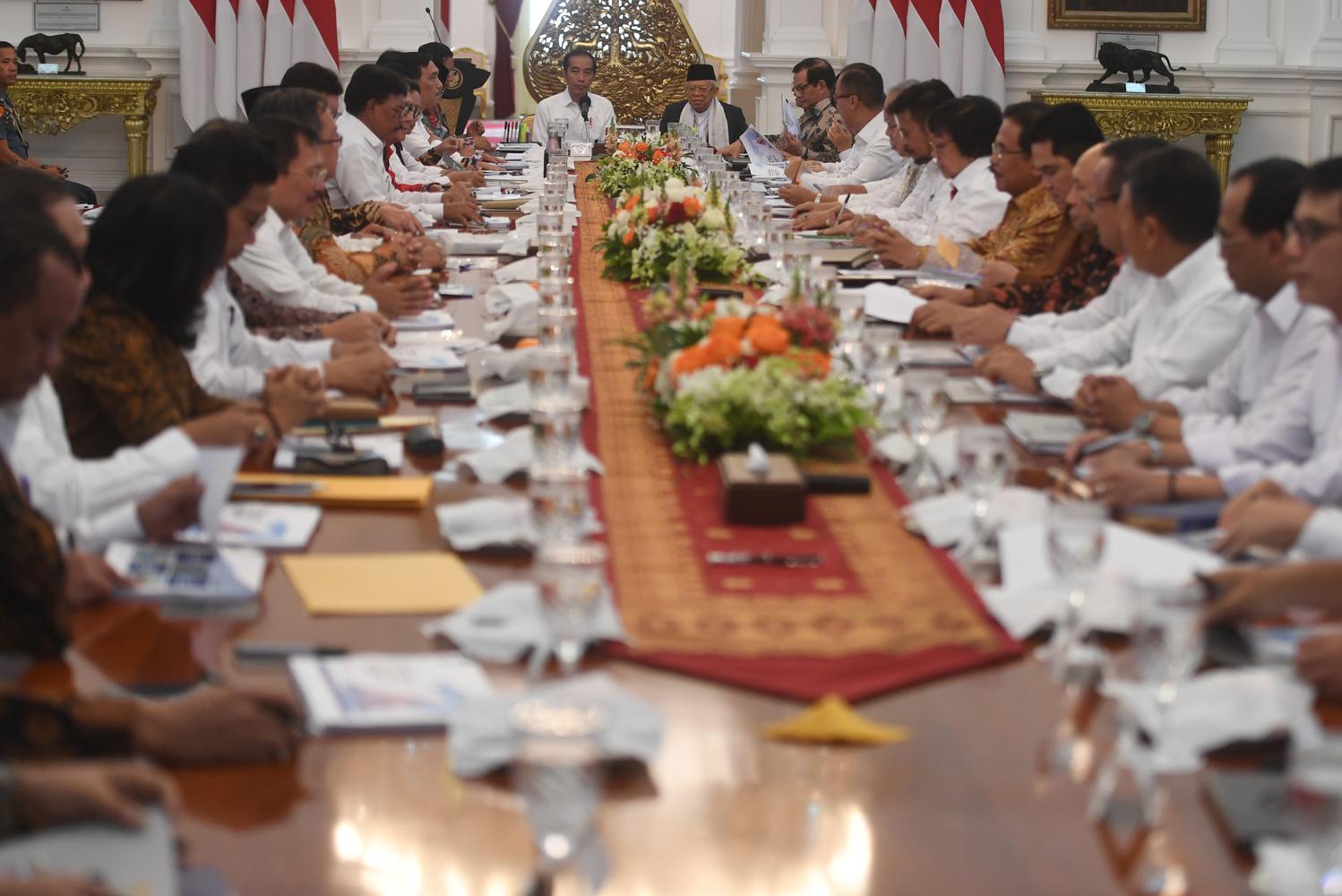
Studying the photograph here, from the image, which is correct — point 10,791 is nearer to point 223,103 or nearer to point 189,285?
point 189,285

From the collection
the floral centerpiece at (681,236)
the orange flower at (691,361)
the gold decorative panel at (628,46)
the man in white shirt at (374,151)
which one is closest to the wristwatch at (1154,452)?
the orange flower at (691,361)

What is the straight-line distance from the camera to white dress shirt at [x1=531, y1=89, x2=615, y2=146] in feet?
34.2

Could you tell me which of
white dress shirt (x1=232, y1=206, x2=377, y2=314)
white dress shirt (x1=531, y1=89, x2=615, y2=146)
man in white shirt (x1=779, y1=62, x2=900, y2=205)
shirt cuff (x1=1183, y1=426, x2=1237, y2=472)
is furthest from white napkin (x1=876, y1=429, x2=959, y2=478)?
white dress shirt (x1=531, y1=89, x2=615, y2=146)

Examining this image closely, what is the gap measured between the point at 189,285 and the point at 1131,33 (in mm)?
8513

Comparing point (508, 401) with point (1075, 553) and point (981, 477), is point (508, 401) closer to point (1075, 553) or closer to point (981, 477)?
point (981, 477)

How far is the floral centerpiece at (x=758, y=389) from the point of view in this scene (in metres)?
2.53

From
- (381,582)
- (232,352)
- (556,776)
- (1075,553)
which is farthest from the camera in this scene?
(232,352)

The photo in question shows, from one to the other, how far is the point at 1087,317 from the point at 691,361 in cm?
160

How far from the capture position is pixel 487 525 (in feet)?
7.19

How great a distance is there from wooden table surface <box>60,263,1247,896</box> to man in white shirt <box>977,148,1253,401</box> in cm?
160

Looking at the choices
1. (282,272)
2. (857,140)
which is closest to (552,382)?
(282,272)

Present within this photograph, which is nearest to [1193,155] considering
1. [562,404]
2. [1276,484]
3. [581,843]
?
[1276,484]

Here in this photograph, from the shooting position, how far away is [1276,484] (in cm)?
230

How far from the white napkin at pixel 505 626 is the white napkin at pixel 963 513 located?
1.72 ft
